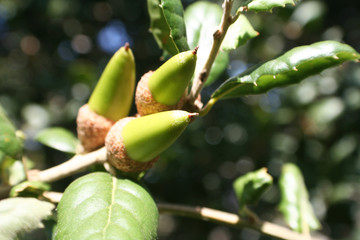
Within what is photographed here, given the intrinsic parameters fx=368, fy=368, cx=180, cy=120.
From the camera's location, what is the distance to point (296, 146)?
272 centimetres

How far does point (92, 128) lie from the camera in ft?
3.52

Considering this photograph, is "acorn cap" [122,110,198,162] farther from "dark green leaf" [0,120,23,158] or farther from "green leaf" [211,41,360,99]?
"dark green leaf" [0,120,23,158]

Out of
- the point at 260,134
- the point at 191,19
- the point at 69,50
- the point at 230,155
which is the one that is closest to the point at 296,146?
the point at 260,134

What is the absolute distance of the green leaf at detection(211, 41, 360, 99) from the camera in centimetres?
87

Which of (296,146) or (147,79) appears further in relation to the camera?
(296,146)

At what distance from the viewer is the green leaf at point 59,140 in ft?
3.94

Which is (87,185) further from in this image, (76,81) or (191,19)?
(76,81)

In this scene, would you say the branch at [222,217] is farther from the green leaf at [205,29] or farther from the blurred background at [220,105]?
the blurred background at [220,105]

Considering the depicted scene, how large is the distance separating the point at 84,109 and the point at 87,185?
0.33m

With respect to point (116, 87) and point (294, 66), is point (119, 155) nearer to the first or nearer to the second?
point (116, 87)

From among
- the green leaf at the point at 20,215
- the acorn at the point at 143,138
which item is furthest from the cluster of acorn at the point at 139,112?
the green leaf at the point at 20,215

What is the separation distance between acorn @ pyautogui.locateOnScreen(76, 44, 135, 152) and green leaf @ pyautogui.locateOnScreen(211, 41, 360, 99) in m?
0.28

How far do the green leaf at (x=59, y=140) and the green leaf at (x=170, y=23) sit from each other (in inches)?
18.4

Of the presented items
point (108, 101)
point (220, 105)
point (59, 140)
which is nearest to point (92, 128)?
point (108, 101)
